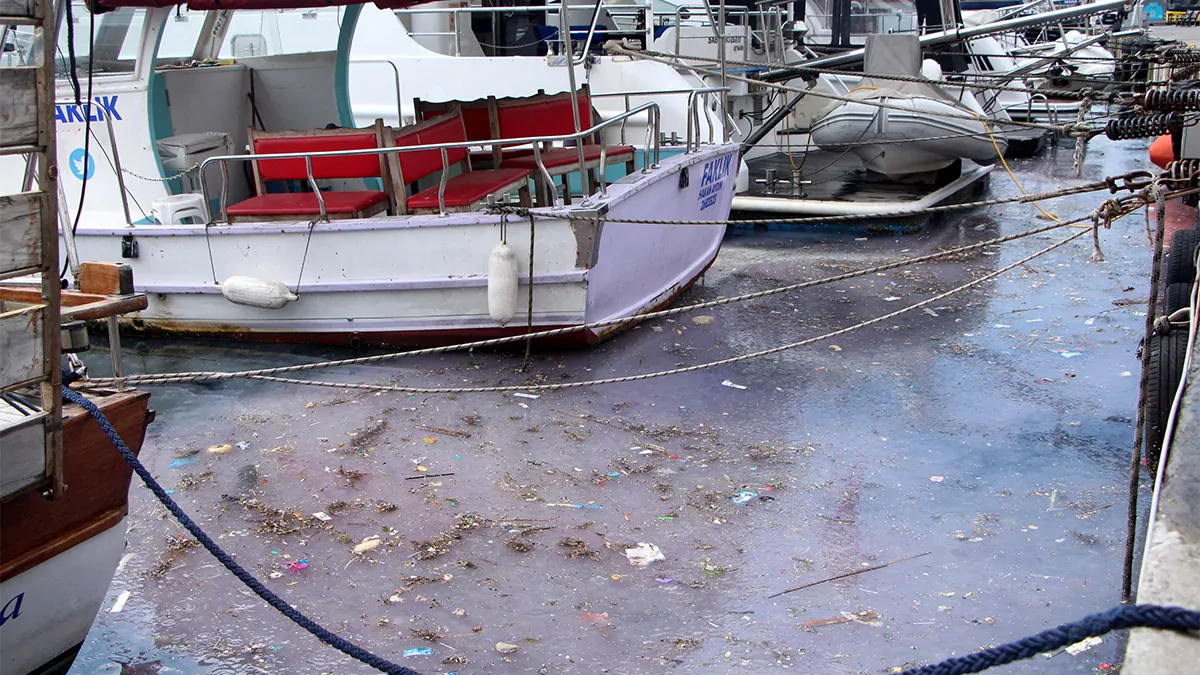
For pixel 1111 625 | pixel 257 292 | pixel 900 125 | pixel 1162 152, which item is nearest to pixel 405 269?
pixel 257 292

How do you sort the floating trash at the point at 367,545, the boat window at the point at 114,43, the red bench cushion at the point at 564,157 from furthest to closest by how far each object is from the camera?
the red bench cushion at the point at 564,157
the boat window at the point at 114,43
the floating trash at the point at 367,545

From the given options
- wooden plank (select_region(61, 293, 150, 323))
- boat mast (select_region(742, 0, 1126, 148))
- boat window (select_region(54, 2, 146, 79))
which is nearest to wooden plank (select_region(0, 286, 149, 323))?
wooden plank (select_region(61, 293, 150, 323))

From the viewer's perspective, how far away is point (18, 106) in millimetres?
2672

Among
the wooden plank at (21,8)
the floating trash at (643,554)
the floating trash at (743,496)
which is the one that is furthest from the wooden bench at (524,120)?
the wooden plank at (21,8)

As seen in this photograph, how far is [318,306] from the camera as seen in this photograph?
7.33m

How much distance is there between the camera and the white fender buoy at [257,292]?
23.6ft

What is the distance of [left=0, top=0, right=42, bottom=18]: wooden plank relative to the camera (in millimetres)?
2615

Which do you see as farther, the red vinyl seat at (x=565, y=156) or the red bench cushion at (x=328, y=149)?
the red vinyl seat at (x=565, y=156)

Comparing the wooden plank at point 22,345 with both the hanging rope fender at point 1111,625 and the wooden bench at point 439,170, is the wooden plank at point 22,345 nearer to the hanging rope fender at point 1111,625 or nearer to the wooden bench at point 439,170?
the hanging rope fender at point 1111,625

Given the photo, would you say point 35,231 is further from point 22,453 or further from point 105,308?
point 22,453

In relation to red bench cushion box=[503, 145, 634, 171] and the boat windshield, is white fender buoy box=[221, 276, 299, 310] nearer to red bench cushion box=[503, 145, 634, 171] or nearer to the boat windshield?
red bench cushion box=[503, 145, 634, 171]

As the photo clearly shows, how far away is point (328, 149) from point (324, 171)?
20 cm

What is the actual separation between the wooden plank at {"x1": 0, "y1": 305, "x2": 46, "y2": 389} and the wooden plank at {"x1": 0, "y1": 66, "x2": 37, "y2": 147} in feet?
1.55

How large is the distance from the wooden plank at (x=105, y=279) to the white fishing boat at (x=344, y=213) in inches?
127
